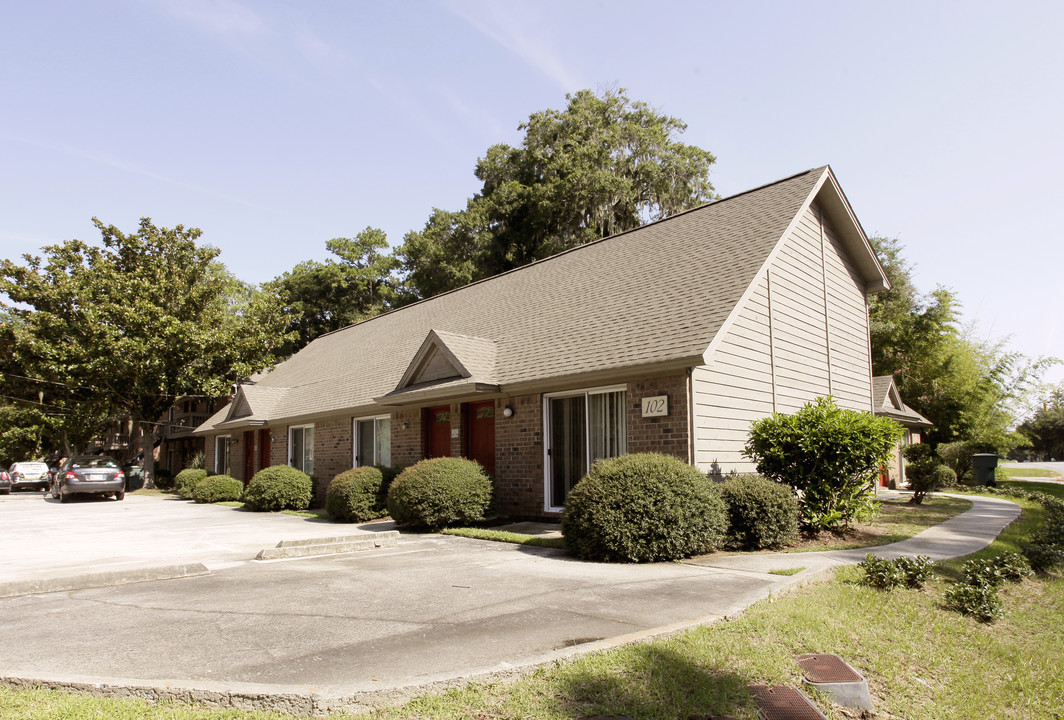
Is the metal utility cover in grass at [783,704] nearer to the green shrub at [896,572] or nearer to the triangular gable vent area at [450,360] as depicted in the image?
the green shrub at [896,572]

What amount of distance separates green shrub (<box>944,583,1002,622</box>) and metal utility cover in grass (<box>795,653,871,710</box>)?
2571 millimetres

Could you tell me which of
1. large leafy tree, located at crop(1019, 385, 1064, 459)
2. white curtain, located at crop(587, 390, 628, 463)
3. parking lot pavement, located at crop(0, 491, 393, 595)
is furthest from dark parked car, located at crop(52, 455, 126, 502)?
large leafy tree, located at crop(1019, 385, 1064, 459)

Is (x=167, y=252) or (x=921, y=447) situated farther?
(x=167, y=252)

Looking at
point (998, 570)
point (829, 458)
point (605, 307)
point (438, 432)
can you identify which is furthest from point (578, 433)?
point (998, 570)

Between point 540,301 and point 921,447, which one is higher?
point 540,301

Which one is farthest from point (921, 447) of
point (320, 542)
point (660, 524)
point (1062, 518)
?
point (320, 542)

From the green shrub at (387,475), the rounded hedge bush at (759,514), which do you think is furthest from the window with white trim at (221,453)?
the rounded hedge bush at (759,514)

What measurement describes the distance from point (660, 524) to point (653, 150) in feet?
110

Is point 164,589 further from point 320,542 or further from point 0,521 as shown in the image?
point 0,521

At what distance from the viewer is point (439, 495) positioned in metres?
12.5

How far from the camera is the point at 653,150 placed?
3897cm

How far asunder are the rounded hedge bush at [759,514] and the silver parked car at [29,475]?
39.5 meters

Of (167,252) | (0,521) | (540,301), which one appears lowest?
(0,521)

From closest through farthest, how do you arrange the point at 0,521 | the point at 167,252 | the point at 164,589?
the point at 164,589, the point at 0,521, the point at 167,252
